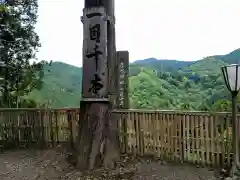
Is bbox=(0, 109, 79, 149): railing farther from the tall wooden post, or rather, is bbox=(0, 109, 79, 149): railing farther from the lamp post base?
the lamp post base

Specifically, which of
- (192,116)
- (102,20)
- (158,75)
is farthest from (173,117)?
(158,75)

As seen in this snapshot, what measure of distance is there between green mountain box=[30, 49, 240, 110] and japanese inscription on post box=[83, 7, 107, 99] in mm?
6660

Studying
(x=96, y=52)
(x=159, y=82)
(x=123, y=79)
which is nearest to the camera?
(x=96, y=52)

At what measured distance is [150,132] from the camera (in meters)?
6.30

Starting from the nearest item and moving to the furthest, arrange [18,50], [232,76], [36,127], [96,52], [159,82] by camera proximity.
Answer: [232,76], [96,52], [36,127], [18,50], [159,82]

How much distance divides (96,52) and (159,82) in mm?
9030

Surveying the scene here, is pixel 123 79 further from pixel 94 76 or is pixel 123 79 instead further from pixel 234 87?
pixel 234 87

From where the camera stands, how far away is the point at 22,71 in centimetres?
1160

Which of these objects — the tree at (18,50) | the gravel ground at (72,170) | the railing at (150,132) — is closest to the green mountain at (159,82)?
the tree at (18,50)

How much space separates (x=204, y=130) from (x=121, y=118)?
180 centimetres

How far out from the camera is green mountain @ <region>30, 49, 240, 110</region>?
1317 cm

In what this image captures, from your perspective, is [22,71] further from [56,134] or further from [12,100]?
[56,134]

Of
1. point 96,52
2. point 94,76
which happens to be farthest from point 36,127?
point 96,52

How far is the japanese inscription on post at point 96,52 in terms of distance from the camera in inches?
245
